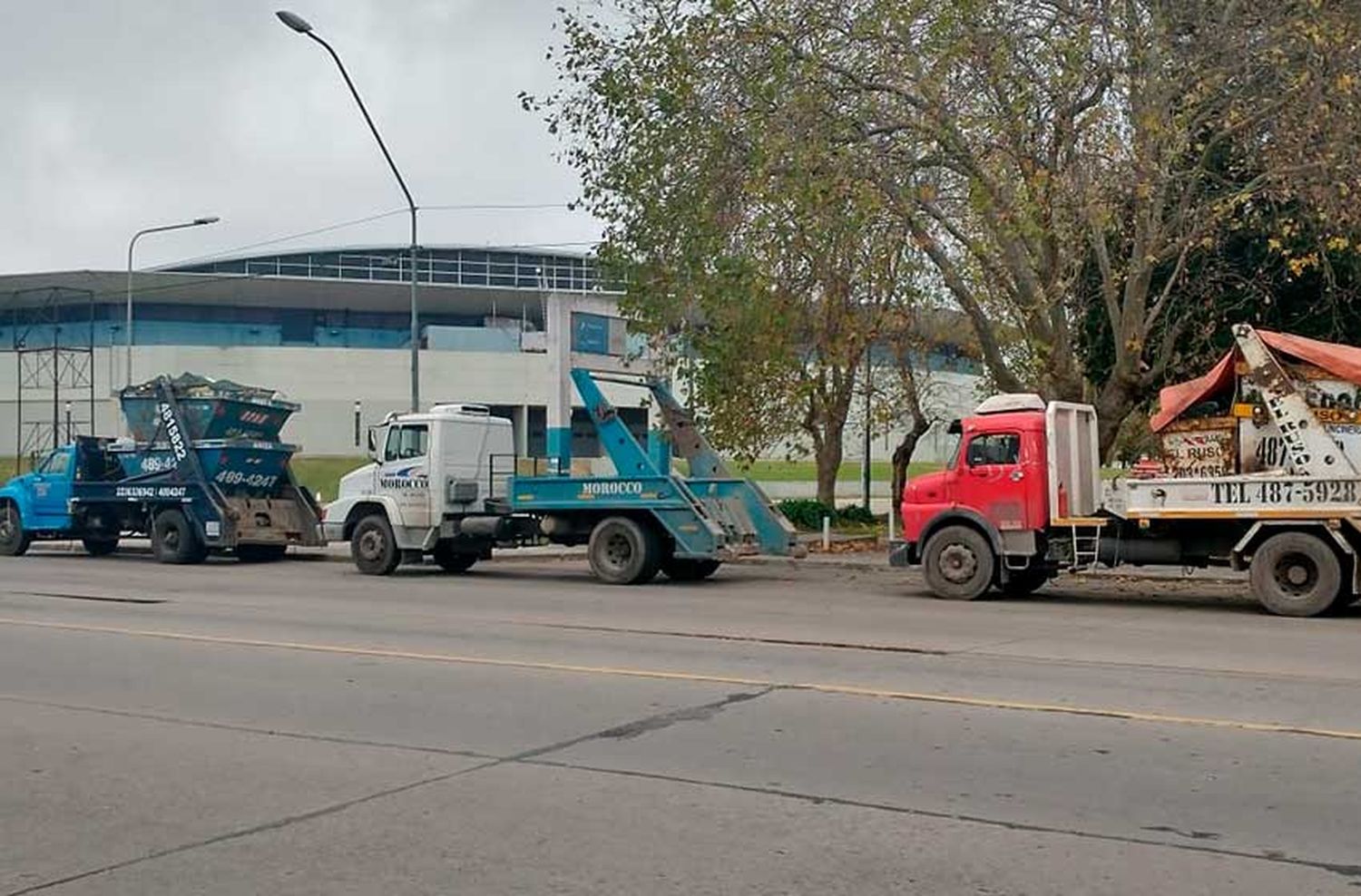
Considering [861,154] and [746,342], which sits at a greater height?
[861,154]

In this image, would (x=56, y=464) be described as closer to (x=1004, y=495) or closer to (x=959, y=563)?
(x=959, y=563)

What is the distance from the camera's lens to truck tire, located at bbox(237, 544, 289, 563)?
1073 inches

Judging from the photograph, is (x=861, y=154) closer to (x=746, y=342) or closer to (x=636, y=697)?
(x=746, y=342)

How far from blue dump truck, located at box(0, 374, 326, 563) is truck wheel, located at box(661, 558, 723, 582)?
25.1ft

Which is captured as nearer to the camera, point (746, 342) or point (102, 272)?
point (746, 342)

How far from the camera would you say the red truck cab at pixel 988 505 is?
18.4 meters

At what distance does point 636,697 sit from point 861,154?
12585 millimetres

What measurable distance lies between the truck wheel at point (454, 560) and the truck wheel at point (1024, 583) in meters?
8.84

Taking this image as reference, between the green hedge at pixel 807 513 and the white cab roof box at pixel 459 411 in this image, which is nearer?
the white cab roof box at pixel 459 411

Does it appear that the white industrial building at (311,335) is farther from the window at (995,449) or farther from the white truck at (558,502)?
the window at (995,449)

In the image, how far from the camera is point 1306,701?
10172 mm

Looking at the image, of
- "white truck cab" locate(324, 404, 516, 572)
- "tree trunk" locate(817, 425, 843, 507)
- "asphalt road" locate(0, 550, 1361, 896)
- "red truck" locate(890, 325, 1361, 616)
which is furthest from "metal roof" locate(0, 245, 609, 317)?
"asphalt road" locate(0, 550, 1361, 896)

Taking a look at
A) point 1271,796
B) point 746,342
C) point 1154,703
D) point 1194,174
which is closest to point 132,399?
point 746,342

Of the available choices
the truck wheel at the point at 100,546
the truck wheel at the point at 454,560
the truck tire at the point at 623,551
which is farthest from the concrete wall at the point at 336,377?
the truck tire at the point at 623,551
